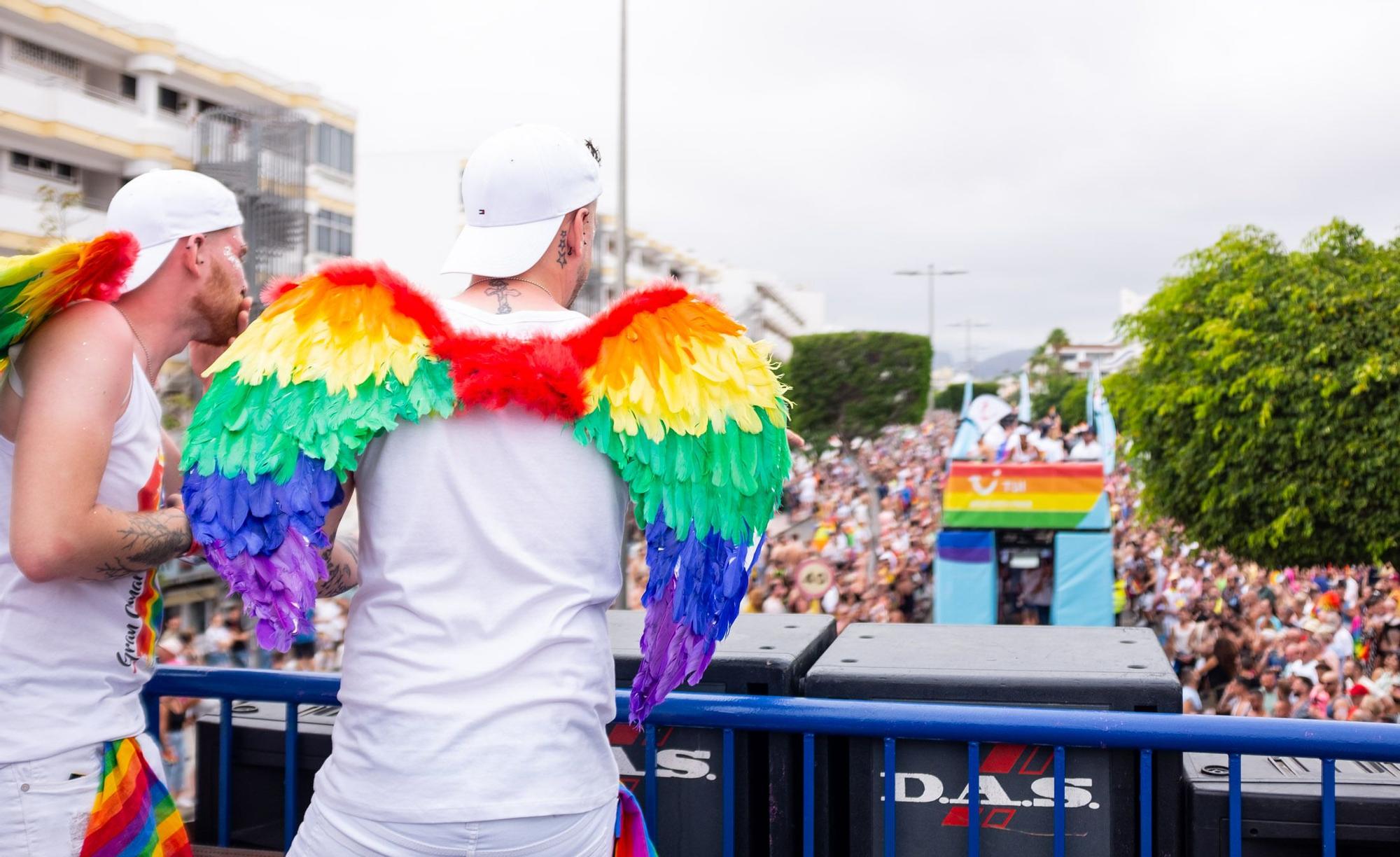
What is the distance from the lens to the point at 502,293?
1.55 m

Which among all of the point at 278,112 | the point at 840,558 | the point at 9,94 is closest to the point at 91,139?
the point at 9,94

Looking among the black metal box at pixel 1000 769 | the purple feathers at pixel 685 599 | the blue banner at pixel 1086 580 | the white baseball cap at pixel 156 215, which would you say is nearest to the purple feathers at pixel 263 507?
the purple feathers at pixel 685 599

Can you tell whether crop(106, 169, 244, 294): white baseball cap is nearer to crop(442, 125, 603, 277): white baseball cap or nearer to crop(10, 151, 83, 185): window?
crop(442, 125, 603, 277): white baseball cap

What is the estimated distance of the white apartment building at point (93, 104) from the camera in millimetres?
20453

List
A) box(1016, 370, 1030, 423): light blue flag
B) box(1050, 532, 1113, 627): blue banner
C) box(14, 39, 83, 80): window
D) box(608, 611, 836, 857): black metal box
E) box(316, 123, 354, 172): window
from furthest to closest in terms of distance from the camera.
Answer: box(316, 123, 354, 172): window, box(1016, 370, 1030, 423): light blue flag, box(14, 39, 83, 80): window, box(1050, 532, 1113, 627): blue banner, box(608, 611, 836, 857): black metal box

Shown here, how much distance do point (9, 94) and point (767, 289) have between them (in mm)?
58537

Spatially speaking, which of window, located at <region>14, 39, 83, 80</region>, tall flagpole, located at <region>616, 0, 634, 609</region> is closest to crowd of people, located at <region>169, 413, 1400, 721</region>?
tall flagpole, located at <region>616, 0, 634, 609</region>

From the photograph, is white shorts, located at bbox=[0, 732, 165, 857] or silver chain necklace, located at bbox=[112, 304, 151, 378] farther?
silver chain necklace, located at bbox=[112, 304, 151, 378]

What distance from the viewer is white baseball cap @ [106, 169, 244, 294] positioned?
1863 millimetres

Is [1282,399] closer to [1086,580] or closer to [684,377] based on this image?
[1086,580]

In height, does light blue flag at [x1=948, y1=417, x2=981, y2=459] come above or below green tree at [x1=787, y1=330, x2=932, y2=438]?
below

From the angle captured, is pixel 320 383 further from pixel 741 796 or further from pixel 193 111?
pixel 193 111

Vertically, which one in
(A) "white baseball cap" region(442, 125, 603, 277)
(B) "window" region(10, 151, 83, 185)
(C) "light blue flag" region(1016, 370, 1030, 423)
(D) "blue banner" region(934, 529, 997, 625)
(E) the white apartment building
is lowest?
(D) "blue banner" region(934, 529, 997, 625)

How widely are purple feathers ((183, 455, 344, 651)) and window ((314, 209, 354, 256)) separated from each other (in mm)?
27674
